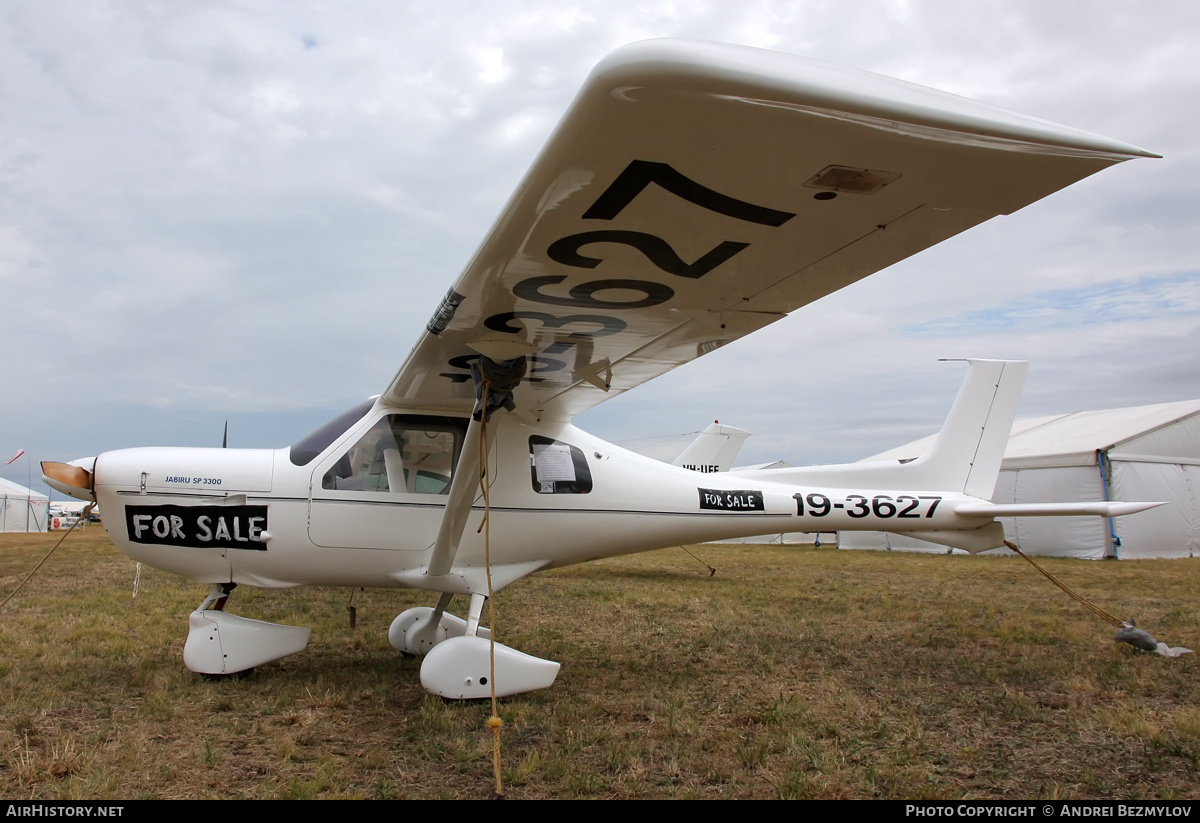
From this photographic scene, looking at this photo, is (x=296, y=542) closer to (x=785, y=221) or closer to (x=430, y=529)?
(x=430, y=529)

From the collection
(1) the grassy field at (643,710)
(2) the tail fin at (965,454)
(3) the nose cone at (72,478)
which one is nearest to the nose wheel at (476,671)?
(1) the grassy field at (643,710)

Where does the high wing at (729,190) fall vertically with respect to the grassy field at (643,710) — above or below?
above

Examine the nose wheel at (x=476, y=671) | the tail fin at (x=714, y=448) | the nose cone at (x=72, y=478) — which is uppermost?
the tail fin at (x=714, y=448)

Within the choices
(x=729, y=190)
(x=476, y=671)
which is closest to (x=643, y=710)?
(x=476, y=671)

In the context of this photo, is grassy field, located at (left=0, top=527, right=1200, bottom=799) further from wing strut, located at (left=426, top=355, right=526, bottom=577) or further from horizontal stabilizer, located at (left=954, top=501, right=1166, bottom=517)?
horizontal stabilizer, located at (left=954, top=501, right=1166, bottom=517)

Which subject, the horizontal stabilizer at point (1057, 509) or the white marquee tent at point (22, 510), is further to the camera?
the white marquee tent at point (22, 510)

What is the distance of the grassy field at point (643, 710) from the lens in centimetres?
329

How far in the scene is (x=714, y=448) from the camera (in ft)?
55.2

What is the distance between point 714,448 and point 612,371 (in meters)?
12.3

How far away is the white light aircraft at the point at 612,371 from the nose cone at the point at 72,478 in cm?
1

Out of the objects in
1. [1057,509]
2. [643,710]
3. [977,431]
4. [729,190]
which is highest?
[729,190]

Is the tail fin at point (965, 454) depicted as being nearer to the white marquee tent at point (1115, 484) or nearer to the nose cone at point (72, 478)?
the nose cone at point (72, 478)

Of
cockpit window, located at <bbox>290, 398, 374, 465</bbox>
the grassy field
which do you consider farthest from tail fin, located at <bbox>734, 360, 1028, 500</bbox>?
cockpit window, located at <bbox>290, 398, 374, 465</bbox>

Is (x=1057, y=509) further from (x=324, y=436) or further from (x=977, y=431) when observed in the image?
(x=324, y=436)
